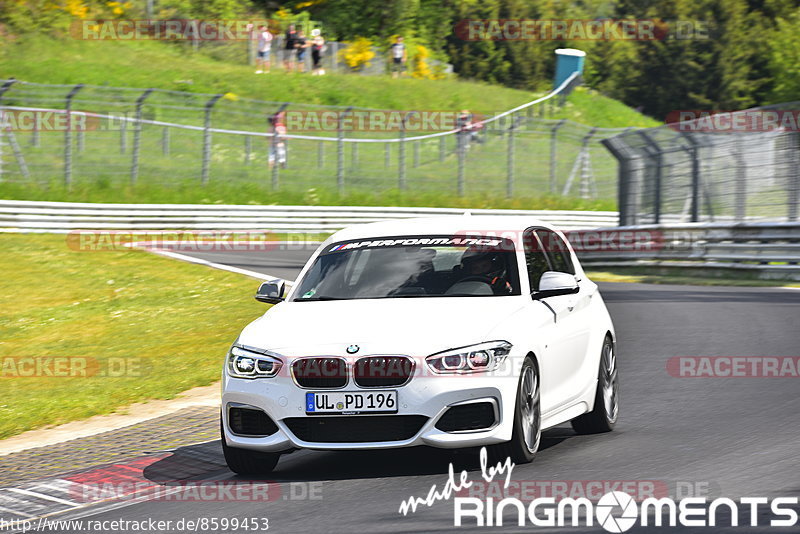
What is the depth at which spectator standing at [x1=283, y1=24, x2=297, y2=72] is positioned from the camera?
170 ft

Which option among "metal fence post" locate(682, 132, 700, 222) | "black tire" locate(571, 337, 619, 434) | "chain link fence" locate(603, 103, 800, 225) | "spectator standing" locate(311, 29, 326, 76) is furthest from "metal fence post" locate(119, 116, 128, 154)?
"black tire" locate(571, 337, 619, 434)

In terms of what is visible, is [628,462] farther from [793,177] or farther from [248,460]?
[793,177]

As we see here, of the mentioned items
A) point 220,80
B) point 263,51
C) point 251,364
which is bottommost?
point 220,80

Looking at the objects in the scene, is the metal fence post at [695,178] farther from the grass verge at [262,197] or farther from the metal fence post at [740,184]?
the grass verge at [262,197]

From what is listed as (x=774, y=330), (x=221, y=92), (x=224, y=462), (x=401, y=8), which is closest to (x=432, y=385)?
(x=224, y=462)

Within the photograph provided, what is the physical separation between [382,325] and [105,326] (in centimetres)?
1109

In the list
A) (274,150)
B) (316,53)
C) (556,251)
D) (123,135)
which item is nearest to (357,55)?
(316,53)

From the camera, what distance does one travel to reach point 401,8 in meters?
63.3

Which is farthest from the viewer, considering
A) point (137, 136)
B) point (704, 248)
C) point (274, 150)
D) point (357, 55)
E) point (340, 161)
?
point (357, 55)

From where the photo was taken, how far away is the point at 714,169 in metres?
25.4

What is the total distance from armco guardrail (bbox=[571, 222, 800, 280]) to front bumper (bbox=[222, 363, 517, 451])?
1605cm

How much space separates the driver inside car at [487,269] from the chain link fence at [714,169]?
14.2 meters

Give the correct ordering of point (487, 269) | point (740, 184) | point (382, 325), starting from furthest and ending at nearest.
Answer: point (740, 184) < point (487, 269) < point (382, 325)

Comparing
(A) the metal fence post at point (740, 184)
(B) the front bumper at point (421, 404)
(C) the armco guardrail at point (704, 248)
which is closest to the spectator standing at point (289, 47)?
(C) the armco guardrail at point (704, 248)
